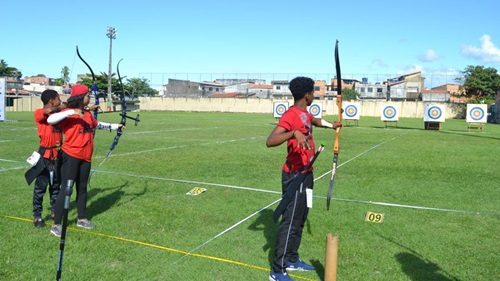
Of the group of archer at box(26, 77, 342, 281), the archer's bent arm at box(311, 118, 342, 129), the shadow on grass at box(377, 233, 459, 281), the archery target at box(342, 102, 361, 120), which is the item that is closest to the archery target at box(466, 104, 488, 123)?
the archery target at box(342, 102, 361, 120)

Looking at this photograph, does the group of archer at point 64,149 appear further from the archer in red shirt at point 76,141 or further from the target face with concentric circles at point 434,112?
the target face with concentric circles at point 434,112

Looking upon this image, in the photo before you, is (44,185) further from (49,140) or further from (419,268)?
(419,268)

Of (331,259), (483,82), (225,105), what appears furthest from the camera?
(225,105)

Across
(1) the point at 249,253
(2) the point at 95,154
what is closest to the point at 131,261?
(1) the point at 249,253

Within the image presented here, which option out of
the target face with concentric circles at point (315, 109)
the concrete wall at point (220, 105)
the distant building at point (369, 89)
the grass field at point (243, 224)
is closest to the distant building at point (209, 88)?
the distant building at point (369, 89)

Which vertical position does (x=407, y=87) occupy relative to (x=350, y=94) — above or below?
above

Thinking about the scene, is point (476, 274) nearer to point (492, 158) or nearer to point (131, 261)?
point (131, 261)

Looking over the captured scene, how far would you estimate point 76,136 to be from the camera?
612 cm

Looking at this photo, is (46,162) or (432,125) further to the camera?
(432,125)

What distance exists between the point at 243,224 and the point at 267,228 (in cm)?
37

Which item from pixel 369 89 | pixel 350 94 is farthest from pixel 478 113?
pixel 369 89

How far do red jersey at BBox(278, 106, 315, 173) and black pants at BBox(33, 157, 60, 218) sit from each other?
3.52 metres

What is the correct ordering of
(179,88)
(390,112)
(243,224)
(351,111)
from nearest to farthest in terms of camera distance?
1. (243,224)
2. (390,112)
3. (351,111)
4. (179,88)

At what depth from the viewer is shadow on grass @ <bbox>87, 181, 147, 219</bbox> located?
7594 mm
